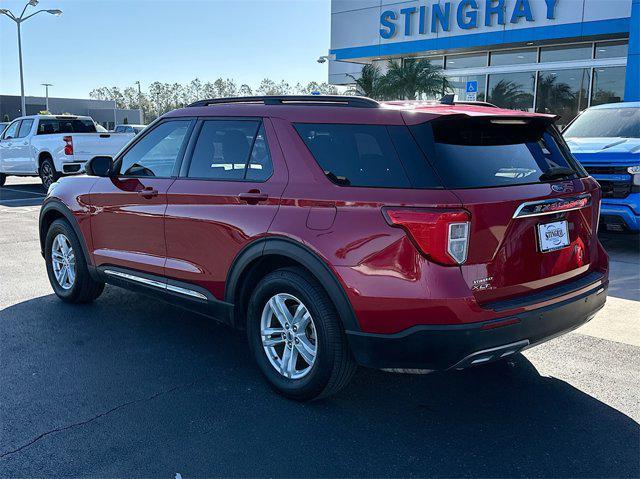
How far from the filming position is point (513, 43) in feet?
69.4

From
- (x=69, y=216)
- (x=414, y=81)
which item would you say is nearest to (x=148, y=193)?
(x=69, y=216)

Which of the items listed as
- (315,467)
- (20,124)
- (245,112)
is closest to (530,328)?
(315,467)

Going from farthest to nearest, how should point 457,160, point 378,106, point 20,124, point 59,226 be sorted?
point 20,124 < point 59,226 < point 378,106 < point 457,160

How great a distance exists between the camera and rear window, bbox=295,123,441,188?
317cm

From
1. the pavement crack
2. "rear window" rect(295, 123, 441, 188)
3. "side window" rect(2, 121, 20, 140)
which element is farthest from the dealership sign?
the pavement crack

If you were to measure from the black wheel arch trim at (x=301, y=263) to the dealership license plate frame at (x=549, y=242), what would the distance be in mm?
1065

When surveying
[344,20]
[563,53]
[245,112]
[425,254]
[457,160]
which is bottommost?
[425,254]

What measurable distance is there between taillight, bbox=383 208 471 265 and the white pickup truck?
12457 millimetres

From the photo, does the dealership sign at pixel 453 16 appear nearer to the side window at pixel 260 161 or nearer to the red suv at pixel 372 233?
the red suv at pixel 372 233

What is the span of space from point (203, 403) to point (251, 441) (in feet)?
1.79

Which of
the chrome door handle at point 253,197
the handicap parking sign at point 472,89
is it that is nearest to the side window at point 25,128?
the handicap parking sign at point 472,89

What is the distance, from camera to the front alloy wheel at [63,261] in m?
5.54

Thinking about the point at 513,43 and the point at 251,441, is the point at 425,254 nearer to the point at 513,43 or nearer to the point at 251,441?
the point at 251,441

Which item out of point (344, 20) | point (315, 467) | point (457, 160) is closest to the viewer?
point (315, 467)
